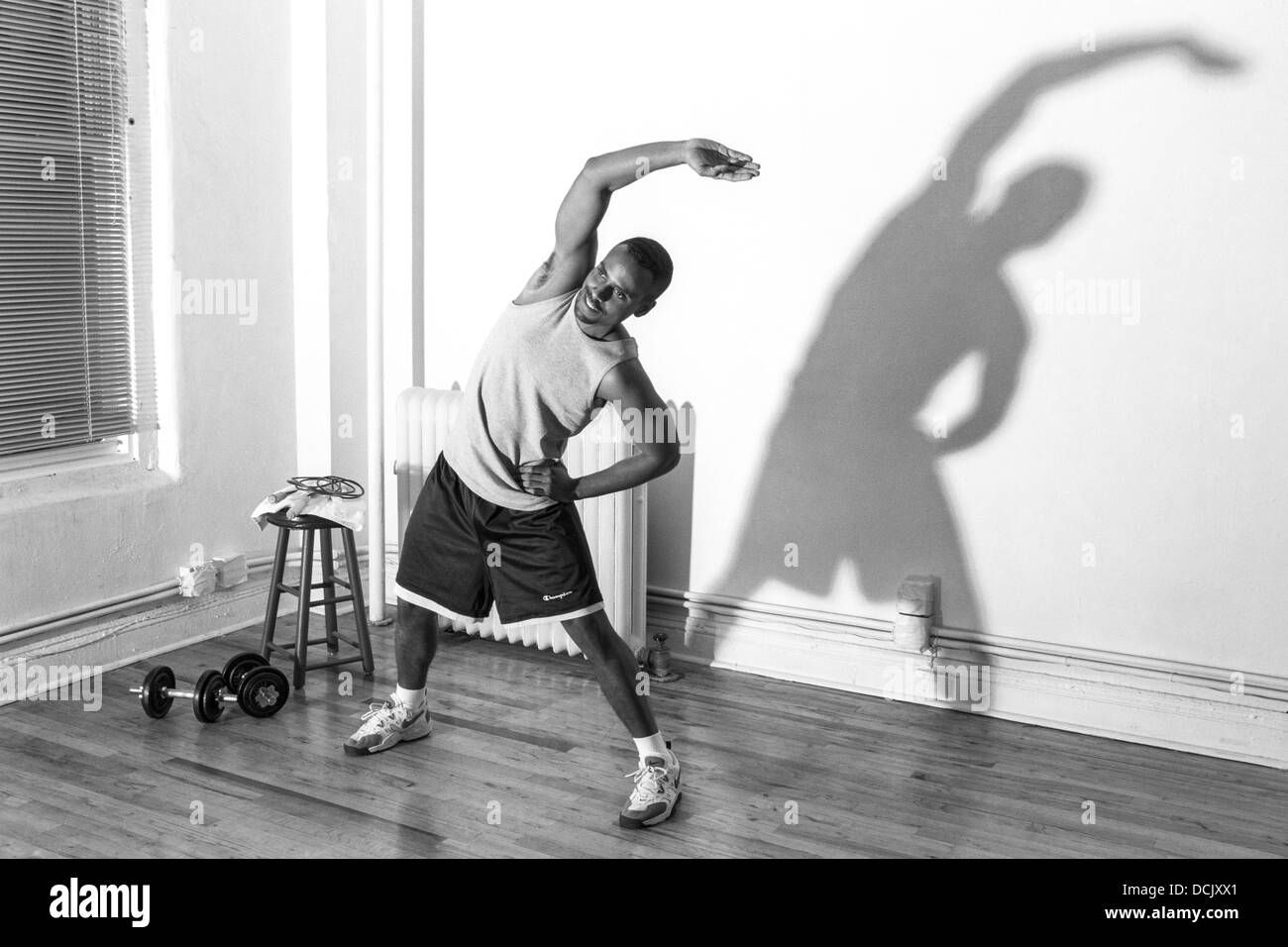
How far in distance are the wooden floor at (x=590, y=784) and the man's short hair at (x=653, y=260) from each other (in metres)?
1.25

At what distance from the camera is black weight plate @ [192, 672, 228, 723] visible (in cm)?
350

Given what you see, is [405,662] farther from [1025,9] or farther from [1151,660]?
[1025,9]

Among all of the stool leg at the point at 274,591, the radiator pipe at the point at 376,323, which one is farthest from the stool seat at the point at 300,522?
the radiator pipe at the point at 376,323

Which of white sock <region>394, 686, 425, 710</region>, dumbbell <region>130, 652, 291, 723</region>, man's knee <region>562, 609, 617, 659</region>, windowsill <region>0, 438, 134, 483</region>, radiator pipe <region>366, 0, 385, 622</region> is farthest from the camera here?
radiator pipe <region>366, 0, 385, 622</region>

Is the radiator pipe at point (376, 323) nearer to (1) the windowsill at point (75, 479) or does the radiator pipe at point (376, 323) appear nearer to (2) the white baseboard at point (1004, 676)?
(1) the windowsill at point (75, 479)

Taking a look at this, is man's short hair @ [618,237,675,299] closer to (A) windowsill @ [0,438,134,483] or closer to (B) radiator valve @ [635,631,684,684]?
(B) radiator valve @ [635,631,684,684]

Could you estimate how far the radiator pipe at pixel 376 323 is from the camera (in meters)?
4.52

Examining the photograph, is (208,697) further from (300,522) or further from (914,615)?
(914,615)

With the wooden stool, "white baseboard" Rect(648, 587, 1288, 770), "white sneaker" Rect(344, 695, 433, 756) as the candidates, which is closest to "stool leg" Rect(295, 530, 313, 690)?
the wooden stool

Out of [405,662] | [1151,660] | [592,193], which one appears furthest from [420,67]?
[1151,660]

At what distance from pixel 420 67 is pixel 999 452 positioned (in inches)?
94.7

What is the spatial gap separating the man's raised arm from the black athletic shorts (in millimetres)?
522

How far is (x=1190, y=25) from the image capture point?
3332 mm

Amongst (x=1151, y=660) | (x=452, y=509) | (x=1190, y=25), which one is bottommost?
(x=1151, y=660)
